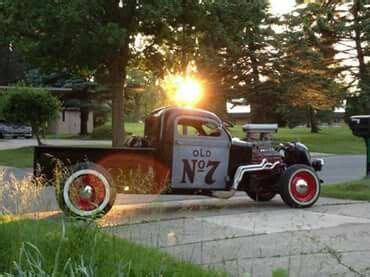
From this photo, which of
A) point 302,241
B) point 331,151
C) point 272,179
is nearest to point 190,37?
point 331,151

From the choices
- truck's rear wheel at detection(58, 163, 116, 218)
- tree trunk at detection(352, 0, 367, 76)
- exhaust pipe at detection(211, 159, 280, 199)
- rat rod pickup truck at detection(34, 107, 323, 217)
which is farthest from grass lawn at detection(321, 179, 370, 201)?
tree trunk at detection(352, 0, 367, 76)

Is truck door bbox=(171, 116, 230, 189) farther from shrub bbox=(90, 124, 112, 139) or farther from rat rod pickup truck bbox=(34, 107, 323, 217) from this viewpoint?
shrub bbox=(90, 124, 112, 139)

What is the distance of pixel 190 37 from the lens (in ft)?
98.3

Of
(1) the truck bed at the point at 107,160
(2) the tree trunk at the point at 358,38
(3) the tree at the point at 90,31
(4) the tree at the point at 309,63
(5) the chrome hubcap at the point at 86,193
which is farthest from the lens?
(2) the tree trunk at the point at 358,38

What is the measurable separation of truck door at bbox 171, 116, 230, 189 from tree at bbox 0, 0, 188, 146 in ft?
48.3

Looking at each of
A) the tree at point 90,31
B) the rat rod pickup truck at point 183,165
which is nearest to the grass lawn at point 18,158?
the tree at point 90,31

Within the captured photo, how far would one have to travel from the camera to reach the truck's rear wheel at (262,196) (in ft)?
39.9

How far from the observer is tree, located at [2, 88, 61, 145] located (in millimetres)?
30516

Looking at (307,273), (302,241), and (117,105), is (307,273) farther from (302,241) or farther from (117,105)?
(117,105)

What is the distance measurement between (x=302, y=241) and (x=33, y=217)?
315 cm

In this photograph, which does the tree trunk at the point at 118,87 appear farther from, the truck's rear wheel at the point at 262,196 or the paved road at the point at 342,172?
the truck's rear wheel at the point at 262,196

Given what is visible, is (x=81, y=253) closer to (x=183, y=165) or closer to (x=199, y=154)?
(x=183, y=165)

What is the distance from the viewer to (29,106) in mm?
30641

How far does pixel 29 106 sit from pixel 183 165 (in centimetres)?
2091
